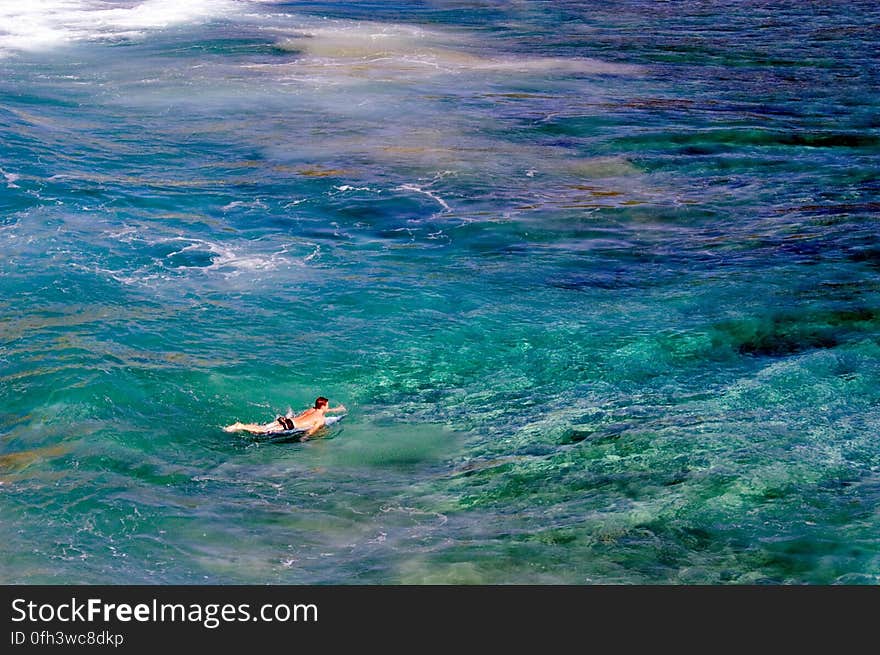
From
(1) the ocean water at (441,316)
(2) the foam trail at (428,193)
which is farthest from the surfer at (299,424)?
(2) the foam trail at (428,193)

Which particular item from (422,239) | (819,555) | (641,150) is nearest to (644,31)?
(641,150)

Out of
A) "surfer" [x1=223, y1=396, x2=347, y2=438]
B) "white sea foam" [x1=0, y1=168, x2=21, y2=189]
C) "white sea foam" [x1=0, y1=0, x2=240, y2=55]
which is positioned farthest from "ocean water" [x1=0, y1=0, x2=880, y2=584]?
"white sea foam" [x1=0, y1=0, x2=240, y2=55]

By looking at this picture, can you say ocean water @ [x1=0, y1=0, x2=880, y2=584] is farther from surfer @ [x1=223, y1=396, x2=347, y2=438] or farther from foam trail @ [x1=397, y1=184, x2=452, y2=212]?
surfer @ [x1=223, y1=396, x2=347, y2=438]

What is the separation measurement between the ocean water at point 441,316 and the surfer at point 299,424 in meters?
0.34

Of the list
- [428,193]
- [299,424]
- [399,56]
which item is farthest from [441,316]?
[399,56]

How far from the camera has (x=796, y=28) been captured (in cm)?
5053

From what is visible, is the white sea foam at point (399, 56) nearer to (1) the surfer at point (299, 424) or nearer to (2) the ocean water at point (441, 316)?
(2) the ocean water at point (441, 316)

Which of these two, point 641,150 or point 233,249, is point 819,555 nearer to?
point 233,249

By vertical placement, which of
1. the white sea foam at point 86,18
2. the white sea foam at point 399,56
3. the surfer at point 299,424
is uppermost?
the white sea foam at point 86,18

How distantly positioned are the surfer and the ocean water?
1.10ft

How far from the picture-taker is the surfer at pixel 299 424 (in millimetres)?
18250

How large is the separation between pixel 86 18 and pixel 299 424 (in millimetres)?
39897

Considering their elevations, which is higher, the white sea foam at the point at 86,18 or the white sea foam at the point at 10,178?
the white sea foam at the point at 86,18

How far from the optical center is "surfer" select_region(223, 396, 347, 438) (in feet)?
59.9
